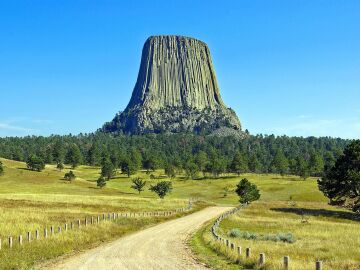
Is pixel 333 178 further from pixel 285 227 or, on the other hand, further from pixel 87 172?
pixel 87 172

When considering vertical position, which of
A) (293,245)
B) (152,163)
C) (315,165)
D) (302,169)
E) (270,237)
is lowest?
(270,237)

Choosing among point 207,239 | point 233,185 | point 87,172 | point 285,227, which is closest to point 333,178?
point 285,227

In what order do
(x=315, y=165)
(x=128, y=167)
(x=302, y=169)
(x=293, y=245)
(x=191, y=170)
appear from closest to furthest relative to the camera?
(x=293, y=245) → (x=302, y=169) → (x=128, y=167) → (x=191, y=170) → (x=315, y=165)

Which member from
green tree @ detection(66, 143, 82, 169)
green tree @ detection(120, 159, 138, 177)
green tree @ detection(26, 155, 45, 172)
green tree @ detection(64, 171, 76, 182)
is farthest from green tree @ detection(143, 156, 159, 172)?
green tree @ detection(64, 171, 76, 182)

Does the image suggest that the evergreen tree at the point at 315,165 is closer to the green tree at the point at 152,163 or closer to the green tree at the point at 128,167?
the green tree at the point at 152,163

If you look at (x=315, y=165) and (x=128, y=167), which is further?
(x=315, y=165)

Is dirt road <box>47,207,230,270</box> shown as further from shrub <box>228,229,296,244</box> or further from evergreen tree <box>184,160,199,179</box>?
evergreen tree <box>184,160,199,179</box>

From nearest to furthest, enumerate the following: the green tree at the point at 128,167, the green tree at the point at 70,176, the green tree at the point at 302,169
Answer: the green tree at the point at 70,176, the green tree at the point at 302,169, the green tree at the point at 128,167

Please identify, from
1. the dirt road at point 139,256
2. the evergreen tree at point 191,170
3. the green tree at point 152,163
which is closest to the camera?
the dirt road at point 139,256

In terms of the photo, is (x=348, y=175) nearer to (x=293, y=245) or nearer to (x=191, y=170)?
(x=293, y=245)

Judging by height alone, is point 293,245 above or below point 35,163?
below

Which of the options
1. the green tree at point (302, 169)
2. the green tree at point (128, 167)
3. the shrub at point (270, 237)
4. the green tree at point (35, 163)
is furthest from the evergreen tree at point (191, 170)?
the shrub at point (270, 237)

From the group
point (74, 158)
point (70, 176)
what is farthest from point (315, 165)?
point (74, 158)

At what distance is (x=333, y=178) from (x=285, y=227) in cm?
3277
